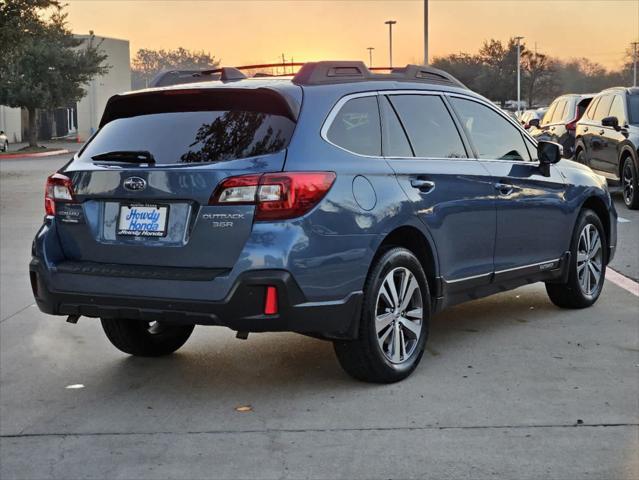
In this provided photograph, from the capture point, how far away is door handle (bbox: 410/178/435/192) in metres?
5.81

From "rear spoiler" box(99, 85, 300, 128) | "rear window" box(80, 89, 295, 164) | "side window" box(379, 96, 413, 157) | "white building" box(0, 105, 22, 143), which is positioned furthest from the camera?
"white building" box(0, 105, 22, 143)

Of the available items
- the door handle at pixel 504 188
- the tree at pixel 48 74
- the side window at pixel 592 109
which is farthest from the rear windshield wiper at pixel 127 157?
the tree at pixel 48 74

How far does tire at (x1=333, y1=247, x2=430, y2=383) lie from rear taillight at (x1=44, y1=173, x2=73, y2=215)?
68.3 inches

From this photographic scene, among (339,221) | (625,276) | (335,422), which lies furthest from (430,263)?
(625,276)

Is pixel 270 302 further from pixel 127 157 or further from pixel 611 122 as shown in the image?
pixel 611 122

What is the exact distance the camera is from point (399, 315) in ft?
18.7

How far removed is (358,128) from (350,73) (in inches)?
16.3

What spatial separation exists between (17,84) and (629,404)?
167 ft

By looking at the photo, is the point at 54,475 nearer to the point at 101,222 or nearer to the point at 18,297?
the point at 101,222

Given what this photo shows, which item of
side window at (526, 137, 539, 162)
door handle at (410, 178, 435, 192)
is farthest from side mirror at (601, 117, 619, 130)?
door handle at (410, 178, 435, 192)

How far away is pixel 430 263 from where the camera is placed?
6020mm

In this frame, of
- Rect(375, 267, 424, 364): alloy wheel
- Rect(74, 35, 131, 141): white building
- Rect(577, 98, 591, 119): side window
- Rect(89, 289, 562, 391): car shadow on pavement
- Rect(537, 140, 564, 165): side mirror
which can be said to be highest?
Rect(74, 35, 131, 141): white building

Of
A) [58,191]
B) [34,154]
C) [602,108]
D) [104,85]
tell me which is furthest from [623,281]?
[104,85]

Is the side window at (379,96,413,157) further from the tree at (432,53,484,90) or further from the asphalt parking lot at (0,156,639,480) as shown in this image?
the tree at (432,53,484,90)
